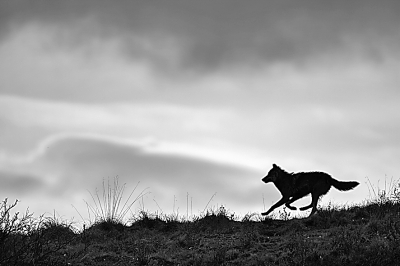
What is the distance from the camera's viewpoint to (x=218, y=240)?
12.7m

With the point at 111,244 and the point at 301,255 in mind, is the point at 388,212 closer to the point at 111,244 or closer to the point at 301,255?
the point at 301,255

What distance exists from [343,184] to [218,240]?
15.7ft

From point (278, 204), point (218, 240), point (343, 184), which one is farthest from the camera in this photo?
point (278, 204)

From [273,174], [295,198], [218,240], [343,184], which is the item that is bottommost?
[218,240]

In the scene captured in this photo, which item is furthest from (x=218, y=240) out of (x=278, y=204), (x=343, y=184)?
(x=343, y=184)

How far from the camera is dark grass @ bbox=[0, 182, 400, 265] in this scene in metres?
10.4

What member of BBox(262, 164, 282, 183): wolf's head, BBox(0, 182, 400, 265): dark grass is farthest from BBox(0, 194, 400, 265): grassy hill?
BBox(262, 164, 282, 183): wolf's head

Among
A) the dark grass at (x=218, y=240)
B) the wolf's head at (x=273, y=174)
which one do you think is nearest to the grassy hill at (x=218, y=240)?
the dark grass at (x=218, y=240)

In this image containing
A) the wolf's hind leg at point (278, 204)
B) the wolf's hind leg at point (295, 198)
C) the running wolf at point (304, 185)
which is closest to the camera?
the wolf's hind leg at point (278, 204)

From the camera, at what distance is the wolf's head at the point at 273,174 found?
54.3 feet

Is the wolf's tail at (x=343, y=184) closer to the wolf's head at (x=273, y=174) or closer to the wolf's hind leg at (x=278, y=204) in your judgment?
the wolf's hind leg at (x=278, y=204)

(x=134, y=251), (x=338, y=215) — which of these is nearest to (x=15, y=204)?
(x=134, y=251)

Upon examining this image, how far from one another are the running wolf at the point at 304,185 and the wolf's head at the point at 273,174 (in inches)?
3.1

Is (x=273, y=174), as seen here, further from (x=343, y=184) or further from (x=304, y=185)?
(x=343, y=184)
